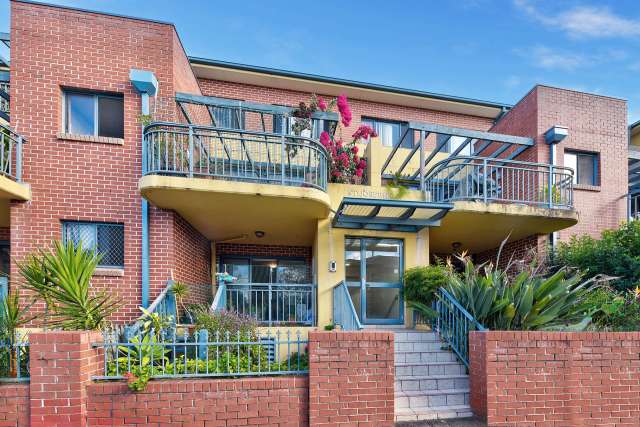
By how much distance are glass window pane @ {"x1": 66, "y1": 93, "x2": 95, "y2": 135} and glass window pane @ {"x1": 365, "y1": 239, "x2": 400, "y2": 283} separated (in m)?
6.69

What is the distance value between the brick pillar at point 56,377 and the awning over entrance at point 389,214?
488 centimetres

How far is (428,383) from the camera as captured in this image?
5.76 metres

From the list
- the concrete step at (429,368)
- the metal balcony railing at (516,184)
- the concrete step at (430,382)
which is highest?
the metal balcony railing at (516,184)

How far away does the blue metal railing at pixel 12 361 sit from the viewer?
14.1 feet

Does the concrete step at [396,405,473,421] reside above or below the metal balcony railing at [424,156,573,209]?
below

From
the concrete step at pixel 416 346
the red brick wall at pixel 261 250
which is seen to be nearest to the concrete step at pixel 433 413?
the concrete step at pixel 416 346

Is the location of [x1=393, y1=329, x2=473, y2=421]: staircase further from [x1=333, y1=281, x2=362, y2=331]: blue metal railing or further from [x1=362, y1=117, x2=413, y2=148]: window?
[x1=362, y1=117, x2=413, y2=148]: window

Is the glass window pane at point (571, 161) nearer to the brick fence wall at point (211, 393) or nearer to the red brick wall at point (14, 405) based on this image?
the brick fence wall at point (211, 393)

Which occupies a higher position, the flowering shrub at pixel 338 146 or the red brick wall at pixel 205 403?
the flowering shrub at pixel 338 146

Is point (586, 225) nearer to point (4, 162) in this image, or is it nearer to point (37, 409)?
point (37, 409)

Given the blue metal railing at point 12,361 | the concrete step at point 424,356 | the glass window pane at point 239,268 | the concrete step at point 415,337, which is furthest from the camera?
the glass window pane at point 239,268

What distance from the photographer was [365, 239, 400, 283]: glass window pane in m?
8.60

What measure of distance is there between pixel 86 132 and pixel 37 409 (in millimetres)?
5404

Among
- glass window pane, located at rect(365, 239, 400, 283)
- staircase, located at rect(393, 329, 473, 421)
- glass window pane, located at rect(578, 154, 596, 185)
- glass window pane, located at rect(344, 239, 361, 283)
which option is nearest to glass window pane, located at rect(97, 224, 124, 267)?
glass window pane, located at rect(344, 239, 361, 283)
